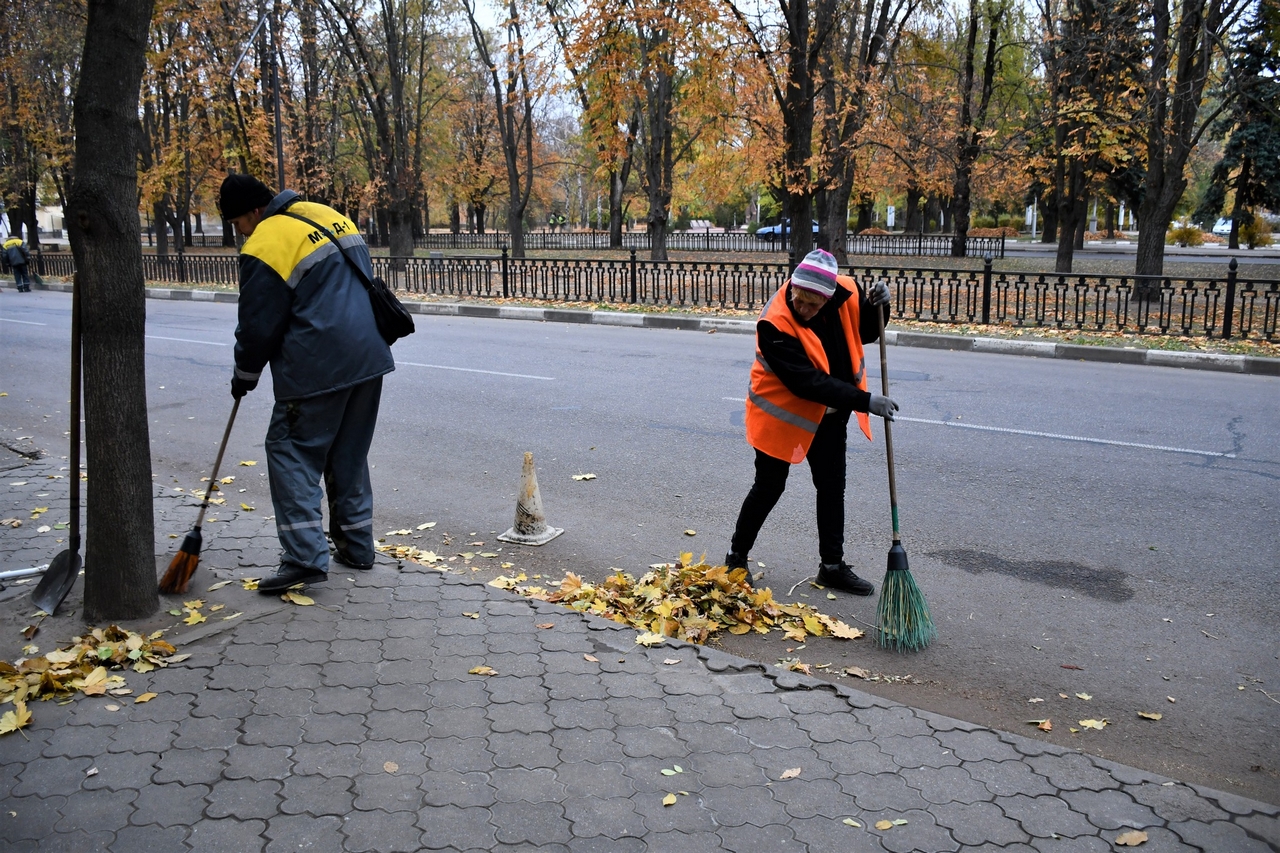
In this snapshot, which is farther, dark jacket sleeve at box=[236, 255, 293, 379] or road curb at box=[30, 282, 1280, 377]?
road curb at box=[30, 282, 1280, 377]

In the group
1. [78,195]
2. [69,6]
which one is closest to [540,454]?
[78,195]

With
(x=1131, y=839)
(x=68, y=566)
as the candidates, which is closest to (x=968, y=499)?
(x=1131, y=839)

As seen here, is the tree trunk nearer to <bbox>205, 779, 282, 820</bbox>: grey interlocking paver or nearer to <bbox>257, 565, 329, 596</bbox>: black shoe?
<bbox>257, 565, 329, 596</bbox>: black shoe

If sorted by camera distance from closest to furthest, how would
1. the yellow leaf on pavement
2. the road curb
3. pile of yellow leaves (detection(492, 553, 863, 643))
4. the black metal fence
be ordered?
the yellow leaf on pavement < pile of yellow leaves (detection(492, 553, 863, 643)) < the road curb < the black metal fence

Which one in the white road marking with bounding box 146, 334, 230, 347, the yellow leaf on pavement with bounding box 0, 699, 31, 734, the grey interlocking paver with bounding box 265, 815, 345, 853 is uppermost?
the white road marking with bounding box 146, 334, 230, 347

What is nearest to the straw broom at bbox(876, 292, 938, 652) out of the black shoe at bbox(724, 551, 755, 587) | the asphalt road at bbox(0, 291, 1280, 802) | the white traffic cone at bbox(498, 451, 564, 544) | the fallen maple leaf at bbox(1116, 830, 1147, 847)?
the asphalt road at bbox(0, 291, 1280, 802)

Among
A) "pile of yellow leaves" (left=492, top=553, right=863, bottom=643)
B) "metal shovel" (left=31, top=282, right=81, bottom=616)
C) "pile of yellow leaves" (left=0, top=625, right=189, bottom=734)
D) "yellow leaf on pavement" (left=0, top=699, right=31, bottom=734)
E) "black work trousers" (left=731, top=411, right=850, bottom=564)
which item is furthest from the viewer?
"black work trousers" (left=731, top=411, right=850, bottom=564)

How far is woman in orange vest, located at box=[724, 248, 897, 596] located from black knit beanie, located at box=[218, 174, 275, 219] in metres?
2.41

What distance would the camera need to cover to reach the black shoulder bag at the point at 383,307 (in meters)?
4.57

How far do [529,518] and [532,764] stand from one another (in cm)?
267

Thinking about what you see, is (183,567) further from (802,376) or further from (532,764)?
(802,376)

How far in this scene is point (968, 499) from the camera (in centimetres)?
652

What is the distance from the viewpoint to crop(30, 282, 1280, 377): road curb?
40.7 ft

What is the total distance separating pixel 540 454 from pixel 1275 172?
143 ft
